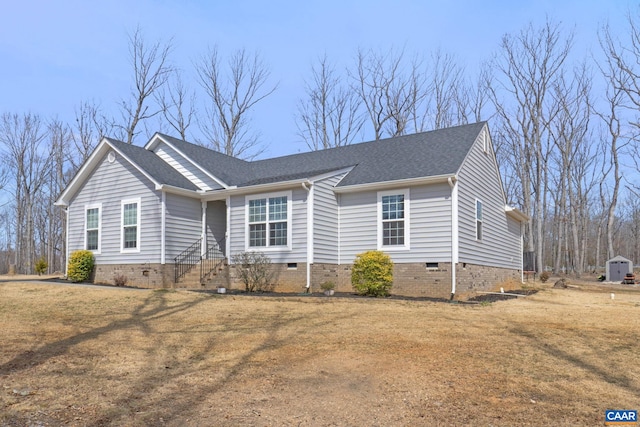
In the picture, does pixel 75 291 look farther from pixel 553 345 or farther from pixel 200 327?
pixel 553 345

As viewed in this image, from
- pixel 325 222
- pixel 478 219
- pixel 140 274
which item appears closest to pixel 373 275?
pixel 325 222

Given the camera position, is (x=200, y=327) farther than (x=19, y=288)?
No

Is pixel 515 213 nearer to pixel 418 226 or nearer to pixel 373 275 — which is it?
pixel 418 226

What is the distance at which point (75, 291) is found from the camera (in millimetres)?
14617

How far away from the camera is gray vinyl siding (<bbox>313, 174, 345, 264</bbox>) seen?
15695 mm

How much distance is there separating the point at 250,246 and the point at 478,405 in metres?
12.3

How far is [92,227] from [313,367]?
15448 millimetres

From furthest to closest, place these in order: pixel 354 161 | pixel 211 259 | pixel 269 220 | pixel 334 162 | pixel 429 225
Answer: pixel 334 162, pixel 354 161, pixel 211 259, pixel 269 220, pixel 429 225

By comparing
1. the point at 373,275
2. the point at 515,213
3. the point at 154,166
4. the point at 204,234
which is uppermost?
the point at 154,166

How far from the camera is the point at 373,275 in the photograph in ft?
45.6

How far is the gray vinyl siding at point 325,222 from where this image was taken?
51.5ft

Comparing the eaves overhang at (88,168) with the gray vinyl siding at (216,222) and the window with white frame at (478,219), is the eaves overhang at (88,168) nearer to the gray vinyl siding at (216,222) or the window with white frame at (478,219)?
the gray vinyl siding at (216,222)

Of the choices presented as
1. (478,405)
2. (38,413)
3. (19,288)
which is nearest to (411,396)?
(478,405)

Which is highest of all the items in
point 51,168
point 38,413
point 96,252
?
point 51,168
